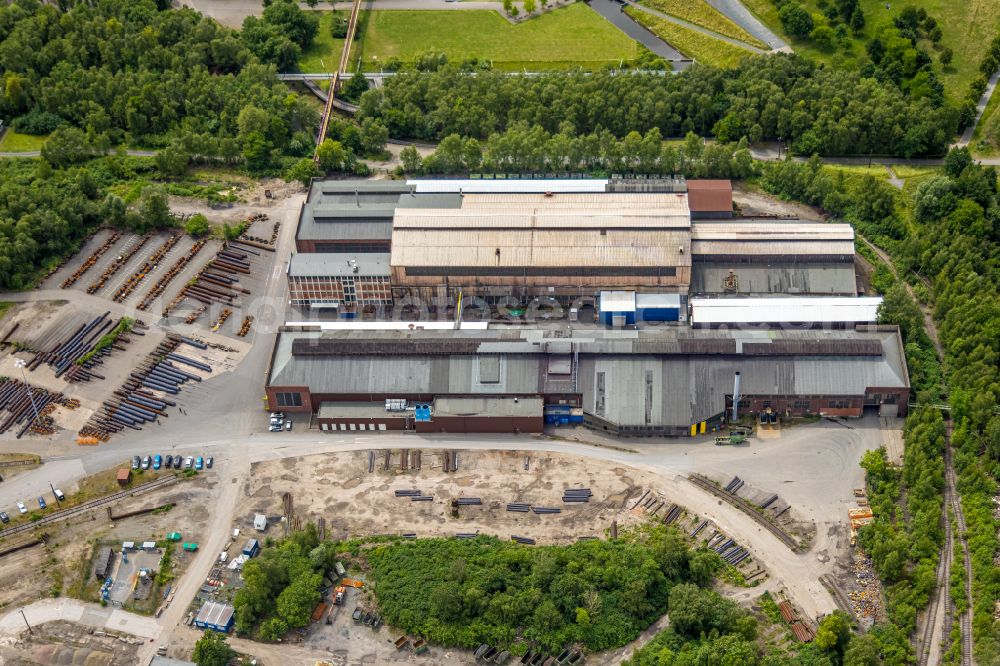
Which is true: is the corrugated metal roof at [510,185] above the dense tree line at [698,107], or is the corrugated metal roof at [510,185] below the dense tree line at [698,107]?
below

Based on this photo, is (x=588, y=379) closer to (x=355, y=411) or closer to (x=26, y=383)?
(x=355, y=411)

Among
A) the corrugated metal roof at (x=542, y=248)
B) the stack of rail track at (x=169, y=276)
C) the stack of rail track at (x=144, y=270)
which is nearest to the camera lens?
the corrugated metal roof at (x=542, y=248)

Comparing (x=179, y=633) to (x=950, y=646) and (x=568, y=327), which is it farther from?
(x=950, y=646)

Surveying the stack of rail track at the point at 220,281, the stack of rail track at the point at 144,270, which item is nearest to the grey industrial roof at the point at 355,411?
the stack of rail track at the point at 220,281

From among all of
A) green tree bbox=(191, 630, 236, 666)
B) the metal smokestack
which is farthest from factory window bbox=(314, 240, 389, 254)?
green tree bbox=(191, 630, 236, 666)

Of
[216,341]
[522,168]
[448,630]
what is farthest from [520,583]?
[522,168]

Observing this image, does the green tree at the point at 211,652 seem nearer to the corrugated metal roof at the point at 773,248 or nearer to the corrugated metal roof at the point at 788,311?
the corrugated metal roof at the point at 788,311

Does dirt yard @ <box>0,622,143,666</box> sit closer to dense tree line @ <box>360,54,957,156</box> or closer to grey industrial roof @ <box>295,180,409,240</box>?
grey industrial roof @ <box>295,180,409,240</box>

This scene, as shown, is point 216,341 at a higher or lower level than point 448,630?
higher
